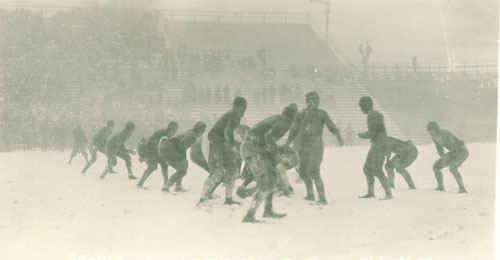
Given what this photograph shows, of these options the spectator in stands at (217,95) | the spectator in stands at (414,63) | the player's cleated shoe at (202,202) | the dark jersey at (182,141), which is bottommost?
the player's cleated shoe at (202,202)

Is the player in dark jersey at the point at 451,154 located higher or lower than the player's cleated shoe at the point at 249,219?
higher

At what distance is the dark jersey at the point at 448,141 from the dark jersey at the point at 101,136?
819cm

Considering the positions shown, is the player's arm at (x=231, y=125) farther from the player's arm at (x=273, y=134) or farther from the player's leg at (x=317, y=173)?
the player's leg at (x=317, y=173)

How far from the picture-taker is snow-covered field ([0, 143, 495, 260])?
6484mm

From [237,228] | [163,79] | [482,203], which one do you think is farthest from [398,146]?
[163,79]

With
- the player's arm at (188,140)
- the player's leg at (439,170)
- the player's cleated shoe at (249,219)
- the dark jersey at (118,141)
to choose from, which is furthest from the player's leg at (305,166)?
the dark jersey at (118,141)

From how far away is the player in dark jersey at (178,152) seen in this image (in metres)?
10.1

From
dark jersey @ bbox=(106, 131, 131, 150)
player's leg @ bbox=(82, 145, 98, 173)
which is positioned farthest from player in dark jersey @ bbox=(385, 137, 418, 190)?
player's leg @ bbox=(82, 145, 98, 173)

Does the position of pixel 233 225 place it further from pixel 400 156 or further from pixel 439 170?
pixel 439 170

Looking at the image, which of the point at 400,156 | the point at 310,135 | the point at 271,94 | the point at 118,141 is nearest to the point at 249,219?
the point at 310,135

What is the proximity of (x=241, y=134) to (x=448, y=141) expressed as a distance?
14.9 ft

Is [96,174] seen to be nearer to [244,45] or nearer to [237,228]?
[237,228]

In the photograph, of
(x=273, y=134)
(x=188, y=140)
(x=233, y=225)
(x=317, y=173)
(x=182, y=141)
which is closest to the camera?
(x=233, y=225)

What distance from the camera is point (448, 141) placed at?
10828mm
